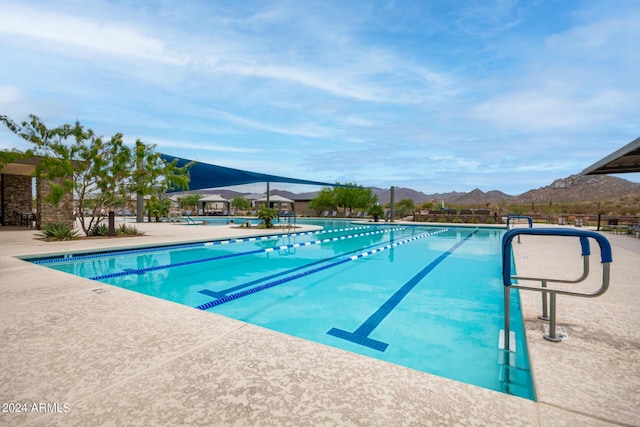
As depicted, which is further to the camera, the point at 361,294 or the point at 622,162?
the point at 622,162

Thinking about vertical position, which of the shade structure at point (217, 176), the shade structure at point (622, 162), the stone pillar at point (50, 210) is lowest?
the stone pillar at point (50, 210)

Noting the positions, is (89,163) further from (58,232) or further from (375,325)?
(375,325)

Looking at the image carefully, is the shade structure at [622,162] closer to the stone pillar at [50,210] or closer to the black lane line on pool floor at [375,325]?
the black lane line on pool floor at [375,325]

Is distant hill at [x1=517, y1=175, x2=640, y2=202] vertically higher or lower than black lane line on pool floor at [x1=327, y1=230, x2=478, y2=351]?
higher

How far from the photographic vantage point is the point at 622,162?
24.9ft

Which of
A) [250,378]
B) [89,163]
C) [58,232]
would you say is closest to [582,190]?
[89,163]

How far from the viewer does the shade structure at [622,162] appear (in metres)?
5.72

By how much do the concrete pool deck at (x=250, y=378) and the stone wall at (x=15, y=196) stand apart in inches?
537

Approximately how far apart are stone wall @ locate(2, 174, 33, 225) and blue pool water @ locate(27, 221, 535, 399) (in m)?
9.56

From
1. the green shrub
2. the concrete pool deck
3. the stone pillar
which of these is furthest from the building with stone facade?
the concrete pool deck

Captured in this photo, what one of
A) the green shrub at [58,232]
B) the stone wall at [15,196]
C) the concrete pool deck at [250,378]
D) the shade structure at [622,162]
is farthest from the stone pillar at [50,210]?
the shade structure at [622,162]

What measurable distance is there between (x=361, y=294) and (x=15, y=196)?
15282 mm

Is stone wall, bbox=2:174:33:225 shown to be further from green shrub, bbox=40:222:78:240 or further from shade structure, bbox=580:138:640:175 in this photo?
shade structure, bbox=580:138:640:175

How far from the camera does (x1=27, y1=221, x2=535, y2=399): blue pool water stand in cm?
250
